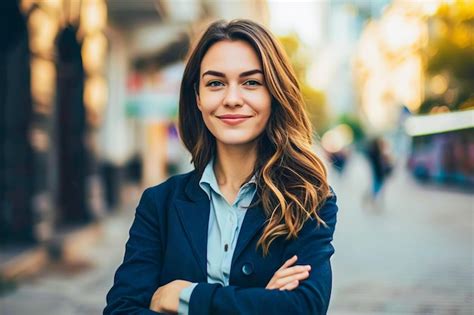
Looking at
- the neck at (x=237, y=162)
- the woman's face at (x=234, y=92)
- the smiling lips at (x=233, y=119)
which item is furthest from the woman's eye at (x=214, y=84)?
the neck at (x=237, y=162)

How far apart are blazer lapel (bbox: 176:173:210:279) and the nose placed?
353 mm

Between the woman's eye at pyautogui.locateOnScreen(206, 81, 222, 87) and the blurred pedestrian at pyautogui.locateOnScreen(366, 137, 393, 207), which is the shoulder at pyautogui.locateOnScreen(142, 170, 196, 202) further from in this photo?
the blurred pedestrian at pyautogui.locateOnScreen(366, 137, 393, 207)

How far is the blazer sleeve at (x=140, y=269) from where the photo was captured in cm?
218

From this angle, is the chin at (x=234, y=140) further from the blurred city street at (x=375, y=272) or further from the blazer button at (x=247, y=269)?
the blurred city street at (x=375, y=272)

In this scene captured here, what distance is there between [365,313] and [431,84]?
57.6ft

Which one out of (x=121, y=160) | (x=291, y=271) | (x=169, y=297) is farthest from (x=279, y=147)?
(x=121, y=160)

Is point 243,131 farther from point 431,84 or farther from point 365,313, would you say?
point 431,84

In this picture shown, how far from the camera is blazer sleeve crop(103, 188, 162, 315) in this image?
7.16 feet

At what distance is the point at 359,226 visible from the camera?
12.7 meters

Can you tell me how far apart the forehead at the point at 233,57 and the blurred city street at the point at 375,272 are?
443cm

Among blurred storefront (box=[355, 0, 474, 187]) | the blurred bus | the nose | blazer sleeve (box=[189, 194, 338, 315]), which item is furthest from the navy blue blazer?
the blurred bus

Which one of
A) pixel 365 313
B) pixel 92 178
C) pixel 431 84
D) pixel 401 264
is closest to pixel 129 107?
pixel 92 178

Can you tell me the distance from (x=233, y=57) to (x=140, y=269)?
796 millimetres

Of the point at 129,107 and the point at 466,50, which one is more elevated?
the point at 466,50
